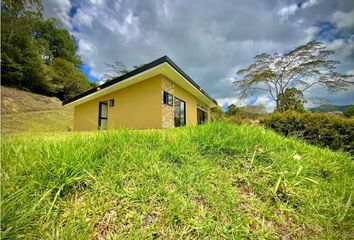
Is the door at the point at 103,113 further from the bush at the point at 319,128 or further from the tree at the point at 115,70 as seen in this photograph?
the tree at the point at 115,70

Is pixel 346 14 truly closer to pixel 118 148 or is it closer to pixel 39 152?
pixel 118 148

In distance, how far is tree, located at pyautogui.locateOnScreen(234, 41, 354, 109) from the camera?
1755 cm

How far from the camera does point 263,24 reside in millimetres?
4387

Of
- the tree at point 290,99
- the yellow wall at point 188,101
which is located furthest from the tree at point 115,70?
the tree at point 290,99

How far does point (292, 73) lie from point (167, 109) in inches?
647

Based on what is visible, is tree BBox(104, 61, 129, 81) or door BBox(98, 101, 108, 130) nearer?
door BBox(98, 101, 108, 130)

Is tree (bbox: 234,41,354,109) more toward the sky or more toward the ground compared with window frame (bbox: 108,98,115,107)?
more toward the sky

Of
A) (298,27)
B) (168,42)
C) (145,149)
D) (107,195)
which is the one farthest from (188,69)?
(107,195)

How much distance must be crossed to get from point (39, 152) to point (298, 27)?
19.3 feet

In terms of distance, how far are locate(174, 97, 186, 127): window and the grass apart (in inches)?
374

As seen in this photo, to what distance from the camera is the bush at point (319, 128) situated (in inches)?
260

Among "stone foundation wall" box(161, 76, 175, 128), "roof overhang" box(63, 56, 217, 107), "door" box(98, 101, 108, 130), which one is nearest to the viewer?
"roof overhang" box(63, 56, 217, 107)

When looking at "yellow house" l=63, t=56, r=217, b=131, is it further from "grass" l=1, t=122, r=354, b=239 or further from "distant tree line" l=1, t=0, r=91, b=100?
"grass" l=1, t=122, r=354, b=239

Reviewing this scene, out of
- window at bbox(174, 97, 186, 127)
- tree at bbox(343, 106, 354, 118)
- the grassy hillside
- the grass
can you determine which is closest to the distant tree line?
the grassy hillside
